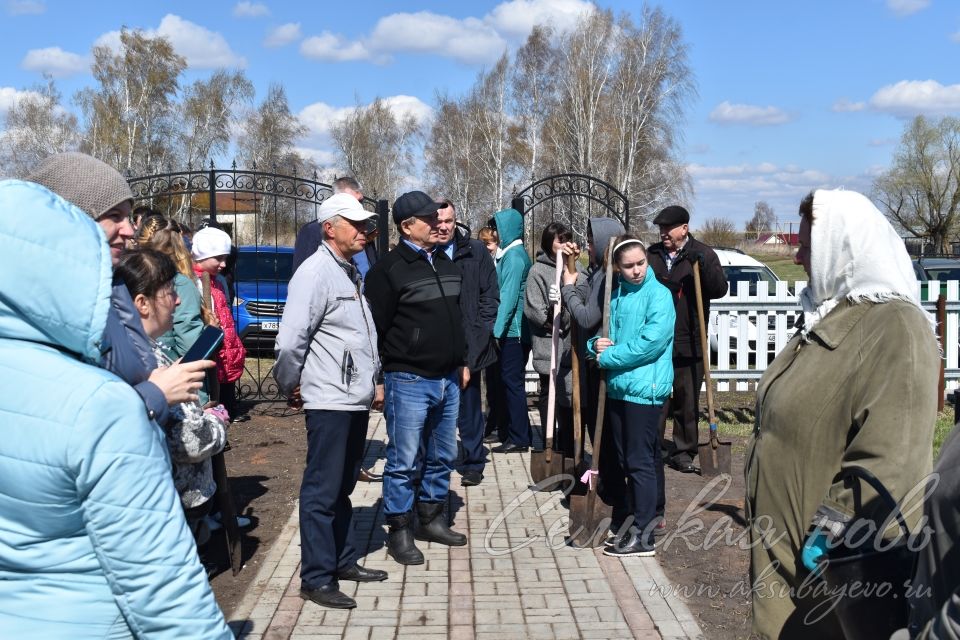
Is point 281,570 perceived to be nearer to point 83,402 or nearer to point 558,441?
point 558,441

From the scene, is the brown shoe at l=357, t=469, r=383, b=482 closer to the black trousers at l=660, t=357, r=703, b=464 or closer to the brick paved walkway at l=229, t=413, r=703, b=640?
the brick paved walkway at l=229, t=413, r=703, b=640

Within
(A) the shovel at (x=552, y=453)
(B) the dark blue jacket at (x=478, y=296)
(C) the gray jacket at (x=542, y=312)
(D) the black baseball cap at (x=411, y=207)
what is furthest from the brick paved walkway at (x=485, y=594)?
(D) the black baseball cap at (x=411, y=207)

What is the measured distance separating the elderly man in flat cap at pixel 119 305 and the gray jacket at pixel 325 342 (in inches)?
54.1

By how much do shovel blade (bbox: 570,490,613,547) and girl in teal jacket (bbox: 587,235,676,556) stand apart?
0.55ft

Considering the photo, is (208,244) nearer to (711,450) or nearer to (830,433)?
(711,450)

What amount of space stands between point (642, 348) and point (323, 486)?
2.07 meters

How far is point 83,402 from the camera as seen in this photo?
5.64ft

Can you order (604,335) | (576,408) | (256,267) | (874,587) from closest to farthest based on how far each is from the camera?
(874,587) < (604,335) < (576,408) < (256,267)

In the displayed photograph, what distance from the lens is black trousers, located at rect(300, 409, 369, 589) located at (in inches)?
189

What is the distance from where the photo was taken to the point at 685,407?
7926 millimetres

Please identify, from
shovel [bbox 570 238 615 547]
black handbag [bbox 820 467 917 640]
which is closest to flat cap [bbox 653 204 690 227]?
shovel [bbox 570 238 615 547]

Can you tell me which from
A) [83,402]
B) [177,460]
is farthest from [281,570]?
[83,402]

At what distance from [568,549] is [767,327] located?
6087 mm

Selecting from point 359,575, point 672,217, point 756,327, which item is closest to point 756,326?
point 756,327
